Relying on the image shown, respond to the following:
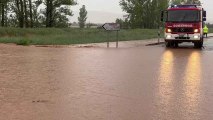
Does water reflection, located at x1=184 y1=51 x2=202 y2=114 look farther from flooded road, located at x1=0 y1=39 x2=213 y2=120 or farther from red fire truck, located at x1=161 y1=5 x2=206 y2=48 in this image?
red fire truck, located at x1=161 y1=5 x2=206 y2=48

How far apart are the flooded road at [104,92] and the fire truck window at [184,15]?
44.4 feet

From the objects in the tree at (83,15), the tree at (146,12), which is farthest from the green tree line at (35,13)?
the tree at (83,15)

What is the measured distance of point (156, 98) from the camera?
10.1 m

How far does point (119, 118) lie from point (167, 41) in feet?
78.4

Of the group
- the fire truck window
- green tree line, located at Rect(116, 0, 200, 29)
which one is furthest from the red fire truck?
green tree line, located at Rect(116, 0, 200, 29)

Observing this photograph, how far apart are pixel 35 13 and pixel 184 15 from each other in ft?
106

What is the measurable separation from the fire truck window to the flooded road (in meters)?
13.5

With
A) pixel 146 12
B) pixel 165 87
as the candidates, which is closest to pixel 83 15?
pixel 146 12

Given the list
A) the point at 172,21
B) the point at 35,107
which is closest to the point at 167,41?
the point at 172,21

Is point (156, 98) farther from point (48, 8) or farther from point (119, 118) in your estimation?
point (48, 8)

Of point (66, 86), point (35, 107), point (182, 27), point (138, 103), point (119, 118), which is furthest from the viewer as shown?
point (182, 27)

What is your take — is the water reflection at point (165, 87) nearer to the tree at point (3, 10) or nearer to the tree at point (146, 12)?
the tree at point (3, 10)

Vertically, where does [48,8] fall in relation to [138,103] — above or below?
above

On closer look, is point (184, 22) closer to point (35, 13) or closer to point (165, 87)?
point (165, 87)
